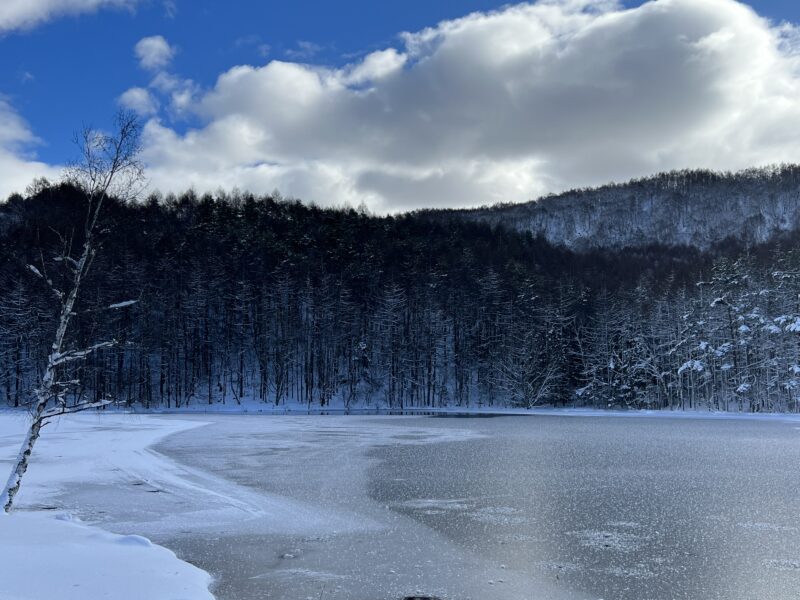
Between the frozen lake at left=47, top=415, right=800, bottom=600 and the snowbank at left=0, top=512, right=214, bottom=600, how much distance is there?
0.65m

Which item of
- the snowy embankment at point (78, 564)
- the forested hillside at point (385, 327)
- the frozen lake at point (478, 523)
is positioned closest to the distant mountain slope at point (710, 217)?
the forested hillside at point (385, 327)

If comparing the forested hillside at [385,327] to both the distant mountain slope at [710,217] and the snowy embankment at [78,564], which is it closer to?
the snowy embankment at [78,564]

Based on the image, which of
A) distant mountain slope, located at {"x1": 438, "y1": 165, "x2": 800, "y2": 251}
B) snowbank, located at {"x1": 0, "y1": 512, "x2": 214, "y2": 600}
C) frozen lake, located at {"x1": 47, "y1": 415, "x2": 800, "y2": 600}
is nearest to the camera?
snowbank, located at {"x1": 0, "y1": 512, "x2": 214, "y2": 600}

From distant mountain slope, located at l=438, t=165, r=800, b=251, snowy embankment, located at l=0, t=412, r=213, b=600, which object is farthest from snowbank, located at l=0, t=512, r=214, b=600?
distant mountain slope, located at l=438, t=165, r=800, b=251

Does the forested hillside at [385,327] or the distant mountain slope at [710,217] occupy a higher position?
the distant mountain slope at [710,217]

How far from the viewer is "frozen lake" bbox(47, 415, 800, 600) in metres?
8.25

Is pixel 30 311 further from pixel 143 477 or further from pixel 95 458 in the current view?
pixel 143 477

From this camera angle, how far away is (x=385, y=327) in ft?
267

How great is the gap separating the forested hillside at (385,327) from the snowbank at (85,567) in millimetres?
53620

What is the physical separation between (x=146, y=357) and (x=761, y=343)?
69.0 meters

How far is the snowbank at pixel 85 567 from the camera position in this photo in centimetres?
680

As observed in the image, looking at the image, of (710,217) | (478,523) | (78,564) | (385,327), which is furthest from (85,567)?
(710,217)

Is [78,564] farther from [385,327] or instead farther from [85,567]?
[385,327]

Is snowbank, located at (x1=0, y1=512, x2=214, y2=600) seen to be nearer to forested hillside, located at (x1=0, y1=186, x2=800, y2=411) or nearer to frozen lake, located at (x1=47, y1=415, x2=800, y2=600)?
frozen lake, located at (x1=47, y1=415, x2=800, y2=600)
